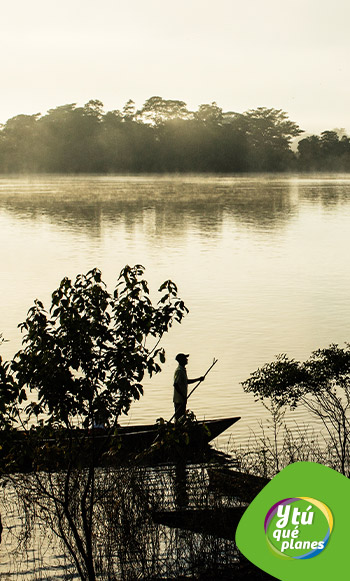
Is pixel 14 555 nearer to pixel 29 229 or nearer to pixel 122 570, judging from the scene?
pixel 122 570

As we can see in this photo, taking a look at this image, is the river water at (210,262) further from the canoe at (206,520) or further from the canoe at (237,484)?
the canoe at (237,484)

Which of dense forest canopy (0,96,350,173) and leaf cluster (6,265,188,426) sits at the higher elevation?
dense forest canopy (0,96,350,173)

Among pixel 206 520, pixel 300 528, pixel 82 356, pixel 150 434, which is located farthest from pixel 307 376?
pixel 300 528

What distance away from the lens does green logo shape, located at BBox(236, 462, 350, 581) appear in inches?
202

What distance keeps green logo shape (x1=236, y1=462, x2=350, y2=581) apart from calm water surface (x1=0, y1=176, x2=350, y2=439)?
35.9 ft

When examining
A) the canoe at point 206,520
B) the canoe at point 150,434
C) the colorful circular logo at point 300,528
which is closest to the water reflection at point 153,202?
the canoe at point 150,434

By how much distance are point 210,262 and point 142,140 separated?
225ft

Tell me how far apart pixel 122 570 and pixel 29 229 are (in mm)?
57700

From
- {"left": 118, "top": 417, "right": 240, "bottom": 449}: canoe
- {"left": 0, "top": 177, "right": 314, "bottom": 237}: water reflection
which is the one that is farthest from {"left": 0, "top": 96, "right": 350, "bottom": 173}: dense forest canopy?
{"left": 118, "top": 417, "right": 240, "bottom": 449}: canoe

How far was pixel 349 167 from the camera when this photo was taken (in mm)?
142500

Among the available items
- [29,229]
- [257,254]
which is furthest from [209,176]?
[257,254]

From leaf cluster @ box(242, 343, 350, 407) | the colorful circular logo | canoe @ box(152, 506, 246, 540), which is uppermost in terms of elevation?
the colorful circular logo

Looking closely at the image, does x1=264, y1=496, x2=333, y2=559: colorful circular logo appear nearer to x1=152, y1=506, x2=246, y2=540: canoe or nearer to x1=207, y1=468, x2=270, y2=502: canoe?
x1=152, y1=506, x2=246, y2=540: canoe

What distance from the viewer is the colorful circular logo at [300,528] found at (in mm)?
5137
